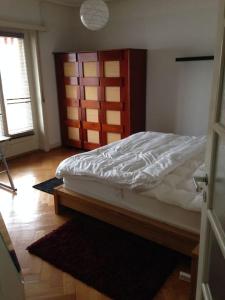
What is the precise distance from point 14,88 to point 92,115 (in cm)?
137

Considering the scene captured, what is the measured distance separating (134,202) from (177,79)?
2.64m

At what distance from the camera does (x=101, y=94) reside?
14.4ft

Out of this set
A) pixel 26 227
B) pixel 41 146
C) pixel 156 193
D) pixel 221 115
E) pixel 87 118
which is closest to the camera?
pixel 221 115

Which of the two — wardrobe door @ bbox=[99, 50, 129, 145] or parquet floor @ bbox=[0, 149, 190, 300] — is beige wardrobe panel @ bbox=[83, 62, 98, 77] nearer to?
wardrobe door @ bbox=[99, 50, 129, 145]

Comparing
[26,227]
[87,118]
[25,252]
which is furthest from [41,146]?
[25,252]

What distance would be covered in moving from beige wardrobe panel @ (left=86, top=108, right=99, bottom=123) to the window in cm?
106

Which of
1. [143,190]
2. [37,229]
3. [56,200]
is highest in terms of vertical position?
[143,190]

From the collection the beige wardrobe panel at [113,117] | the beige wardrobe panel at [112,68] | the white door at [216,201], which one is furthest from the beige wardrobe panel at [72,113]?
the white door at [216,201]

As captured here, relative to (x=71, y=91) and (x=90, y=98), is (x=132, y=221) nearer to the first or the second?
(x=90, y=98)

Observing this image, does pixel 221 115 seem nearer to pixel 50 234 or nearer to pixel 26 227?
pixel 50 234

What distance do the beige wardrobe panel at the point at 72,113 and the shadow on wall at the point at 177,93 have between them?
1.29 meters

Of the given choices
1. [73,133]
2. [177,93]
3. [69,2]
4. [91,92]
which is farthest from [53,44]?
[177,93]

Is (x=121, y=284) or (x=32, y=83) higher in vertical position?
(x=32, y=83)

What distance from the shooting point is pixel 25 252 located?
7.34 ft
